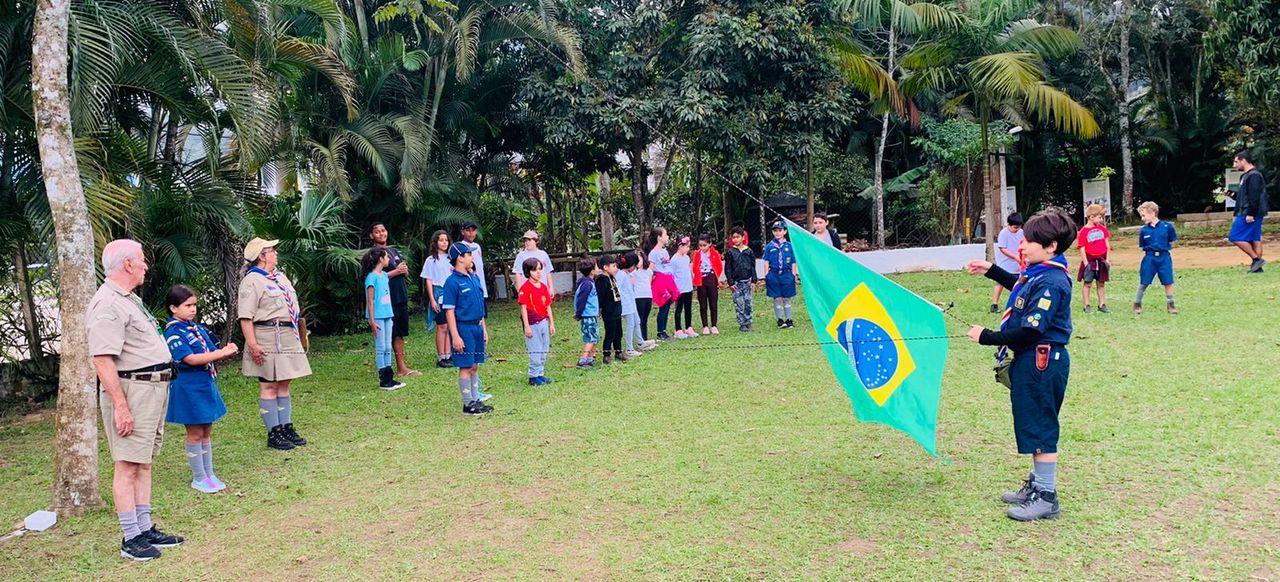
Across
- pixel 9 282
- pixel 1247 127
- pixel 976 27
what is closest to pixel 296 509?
pixel 9 282

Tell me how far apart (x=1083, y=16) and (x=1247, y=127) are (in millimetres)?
5357

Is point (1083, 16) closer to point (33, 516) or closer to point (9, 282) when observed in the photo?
point (9, 282)

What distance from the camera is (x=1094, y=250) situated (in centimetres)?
1152

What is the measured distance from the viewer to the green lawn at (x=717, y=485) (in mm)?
4879

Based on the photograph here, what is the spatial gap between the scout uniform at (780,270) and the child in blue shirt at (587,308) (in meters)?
2.81

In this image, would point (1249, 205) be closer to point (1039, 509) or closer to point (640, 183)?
point (640, 183)

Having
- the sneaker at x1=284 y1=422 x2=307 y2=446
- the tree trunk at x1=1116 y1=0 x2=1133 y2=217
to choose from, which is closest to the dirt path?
the tree trunk at x1=1116 y1=0 x2=1133 y2=217

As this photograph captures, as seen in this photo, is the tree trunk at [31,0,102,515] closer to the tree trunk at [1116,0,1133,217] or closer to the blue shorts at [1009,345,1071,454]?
the blue shorts at [1009,345,1071,454]

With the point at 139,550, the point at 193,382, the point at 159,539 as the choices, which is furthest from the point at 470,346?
the point at 139,550

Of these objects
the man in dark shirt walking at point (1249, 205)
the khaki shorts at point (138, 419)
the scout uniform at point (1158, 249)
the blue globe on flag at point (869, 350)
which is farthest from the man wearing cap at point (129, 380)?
the man in dark shirt walking at point (1249, 205)

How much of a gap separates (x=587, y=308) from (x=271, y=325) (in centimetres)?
375

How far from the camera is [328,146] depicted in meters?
14.5

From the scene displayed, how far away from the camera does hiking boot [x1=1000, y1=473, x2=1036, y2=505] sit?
5246mm

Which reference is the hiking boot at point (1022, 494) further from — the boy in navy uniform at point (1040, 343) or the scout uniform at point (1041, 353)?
the scout uniform at point (1041, 353)
